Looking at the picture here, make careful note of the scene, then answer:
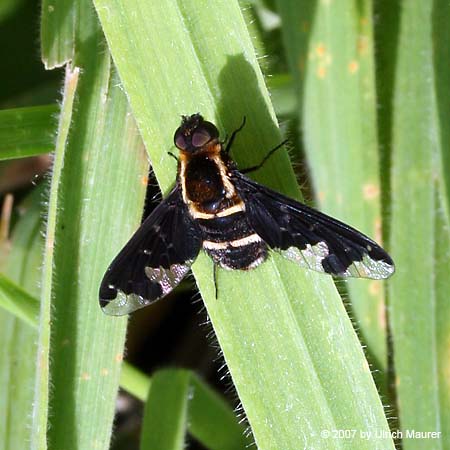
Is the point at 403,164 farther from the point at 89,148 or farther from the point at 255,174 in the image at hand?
the point at 89,148

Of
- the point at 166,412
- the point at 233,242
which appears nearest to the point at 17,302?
the point at 166,412

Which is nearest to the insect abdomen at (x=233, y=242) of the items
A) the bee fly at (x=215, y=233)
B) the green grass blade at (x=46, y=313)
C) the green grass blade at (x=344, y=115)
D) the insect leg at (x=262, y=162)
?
the bee fly at (x=215, y=233)

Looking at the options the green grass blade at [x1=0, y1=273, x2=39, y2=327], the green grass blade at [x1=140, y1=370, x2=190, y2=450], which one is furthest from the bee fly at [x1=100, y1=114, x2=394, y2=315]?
the green grass blade at [x1=140, y1=370, x2=190, y2=450]

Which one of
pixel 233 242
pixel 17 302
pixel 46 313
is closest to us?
pixel 46 313

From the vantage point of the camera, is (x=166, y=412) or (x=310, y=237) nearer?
(x=310, y=237)

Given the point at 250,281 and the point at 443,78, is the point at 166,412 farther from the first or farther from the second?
the point at 443,78

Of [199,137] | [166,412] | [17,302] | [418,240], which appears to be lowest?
[166,412]

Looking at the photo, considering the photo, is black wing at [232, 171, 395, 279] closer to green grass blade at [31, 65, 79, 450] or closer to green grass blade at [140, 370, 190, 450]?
green grass blade at [31, 65, 79, 450]
